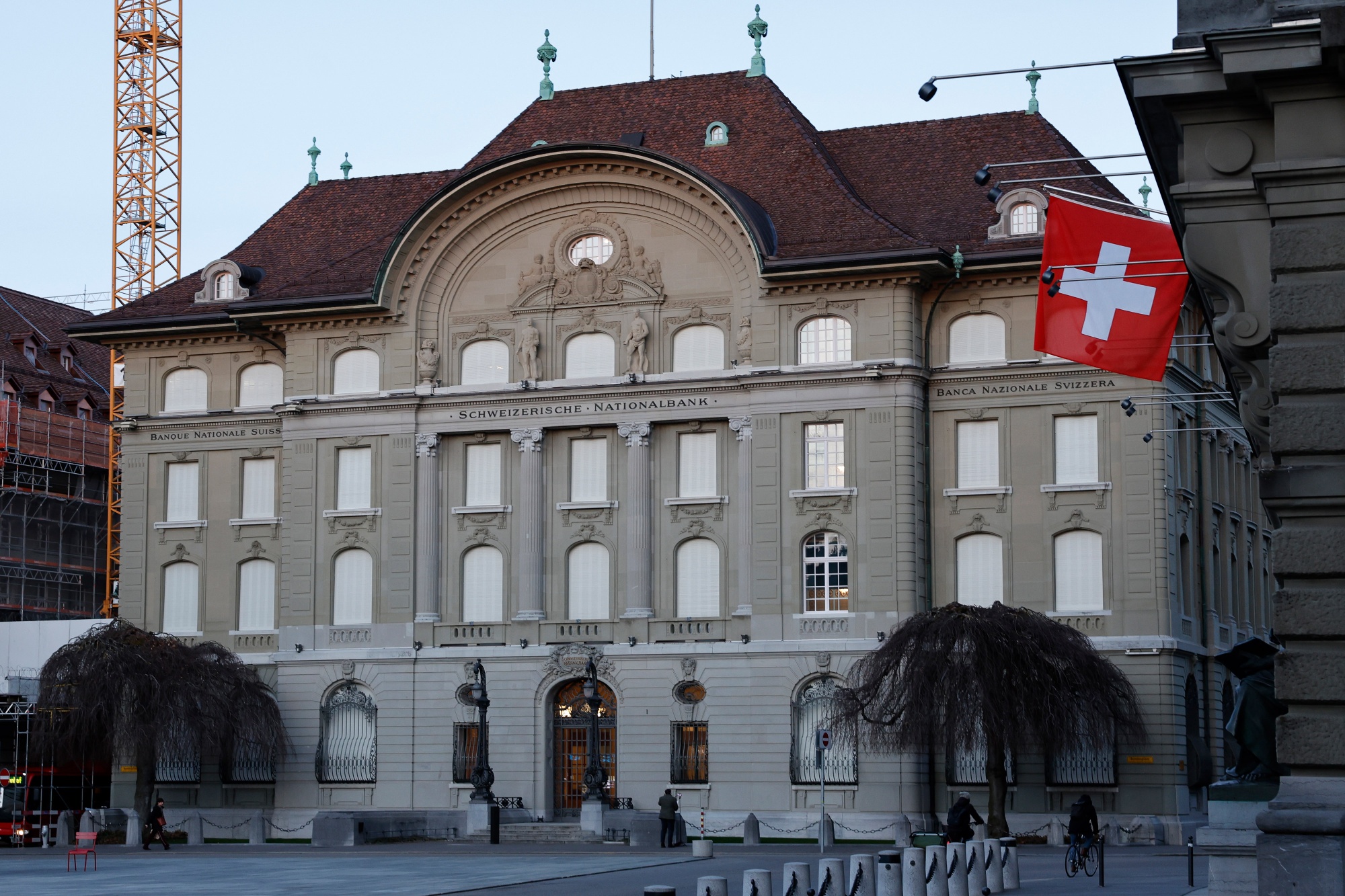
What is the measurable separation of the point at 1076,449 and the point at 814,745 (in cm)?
1012

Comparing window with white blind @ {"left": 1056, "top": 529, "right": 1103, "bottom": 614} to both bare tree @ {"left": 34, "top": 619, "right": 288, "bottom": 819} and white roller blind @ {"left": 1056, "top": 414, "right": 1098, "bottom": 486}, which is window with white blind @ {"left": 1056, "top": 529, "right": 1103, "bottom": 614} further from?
bare tree @ {"left": 34, "top": 619, "right": 288, "bottom": 819}

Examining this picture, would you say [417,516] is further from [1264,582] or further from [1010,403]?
[1264,582]

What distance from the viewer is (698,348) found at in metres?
56.2

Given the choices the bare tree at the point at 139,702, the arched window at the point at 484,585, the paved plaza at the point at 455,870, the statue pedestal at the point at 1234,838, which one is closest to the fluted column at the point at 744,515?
the arched window at the point at 484,585

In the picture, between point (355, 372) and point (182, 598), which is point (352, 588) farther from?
point (355, 372)

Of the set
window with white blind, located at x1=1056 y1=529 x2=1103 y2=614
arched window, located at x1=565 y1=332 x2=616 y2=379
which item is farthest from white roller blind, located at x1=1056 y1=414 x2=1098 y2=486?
arched window, located at x1=565 y1=332 x2=616 y2=379

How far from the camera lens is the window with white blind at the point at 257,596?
60.3 m

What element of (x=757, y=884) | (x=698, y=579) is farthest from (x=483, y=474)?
(x=757, y=884)

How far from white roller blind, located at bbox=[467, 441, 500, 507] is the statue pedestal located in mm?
35704

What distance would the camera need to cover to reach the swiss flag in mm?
25000

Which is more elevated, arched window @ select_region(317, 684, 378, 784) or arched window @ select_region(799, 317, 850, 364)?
arched window @ select_region(799, 317, 850, 364)

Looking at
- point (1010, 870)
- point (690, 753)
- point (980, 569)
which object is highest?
point (980, 569)

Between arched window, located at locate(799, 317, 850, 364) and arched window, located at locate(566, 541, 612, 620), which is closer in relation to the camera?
arched window, located at locate(799, 317, 850, 364)

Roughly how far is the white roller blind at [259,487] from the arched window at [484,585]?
6788mm
